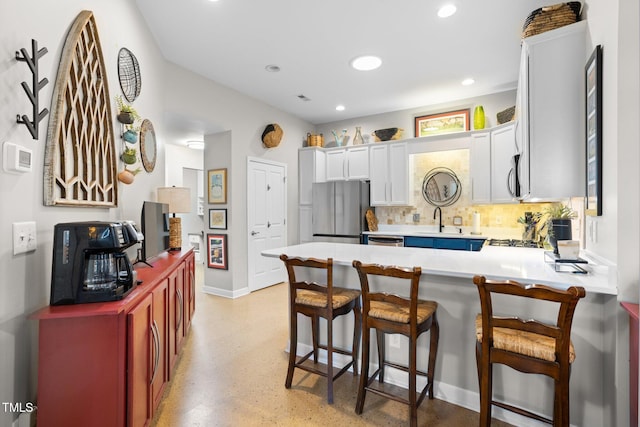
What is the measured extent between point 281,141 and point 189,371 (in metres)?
3.83

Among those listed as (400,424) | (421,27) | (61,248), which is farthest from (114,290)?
(421,27)

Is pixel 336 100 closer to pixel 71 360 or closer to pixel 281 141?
pixel 281 141

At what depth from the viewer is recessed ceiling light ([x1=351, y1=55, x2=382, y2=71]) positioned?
11.6 feet

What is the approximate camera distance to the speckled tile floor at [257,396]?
6.17 ft

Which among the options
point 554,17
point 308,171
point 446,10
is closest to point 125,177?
point 446,10

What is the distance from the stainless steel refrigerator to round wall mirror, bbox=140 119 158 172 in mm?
2808

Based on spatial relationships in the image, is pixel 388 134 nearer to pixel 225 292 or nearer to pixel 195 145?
pixel 225 292

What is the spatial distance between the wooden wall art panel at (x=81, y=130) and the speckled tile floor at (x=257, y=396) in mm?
1401

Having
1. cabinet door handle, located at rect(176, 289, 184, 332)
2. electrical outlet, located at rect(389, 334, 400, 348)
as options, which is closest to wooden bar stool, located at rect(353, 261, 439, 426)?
electrical outlet, located at rect(389, 334, 400, 348)

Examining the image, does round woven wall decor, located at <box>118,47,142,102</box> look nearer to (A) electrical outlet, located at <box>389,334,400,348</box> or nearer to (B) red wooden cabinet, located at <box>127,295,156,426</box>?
(B) red wooden cabinet, located at <box>127,295,156,426</box>

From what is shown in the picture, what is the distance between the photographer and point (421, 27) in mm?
2957

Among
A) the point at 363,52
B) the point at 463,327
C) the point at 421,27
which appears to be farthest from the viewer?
the point at 363,52

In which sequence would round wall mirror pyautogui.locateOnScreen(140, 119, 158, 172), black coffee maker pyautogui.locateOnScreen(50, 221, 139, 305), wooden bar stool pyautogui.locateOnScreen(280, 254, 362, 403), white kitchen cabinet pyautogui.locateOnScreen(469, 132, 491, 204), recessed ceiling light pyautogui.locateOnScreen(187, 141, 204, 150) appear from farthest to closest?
recessed ceiling light pyautogui.locateOnScreen(187, 141, 204, 150)
white kitchen cabinet pyautogui.locateOnScreen(469, 132, 491, 204)
round wall mirror pyautogui.locateOnScreen(140, 119, 158, 172)
wooden bar stool pyautogui.locateOnScreen(280, 254, 362, 403)
black coffee maker pyautogui.locateOnScreen(50, 221, 139, 305)

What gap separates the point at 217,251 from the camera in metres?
4.58
